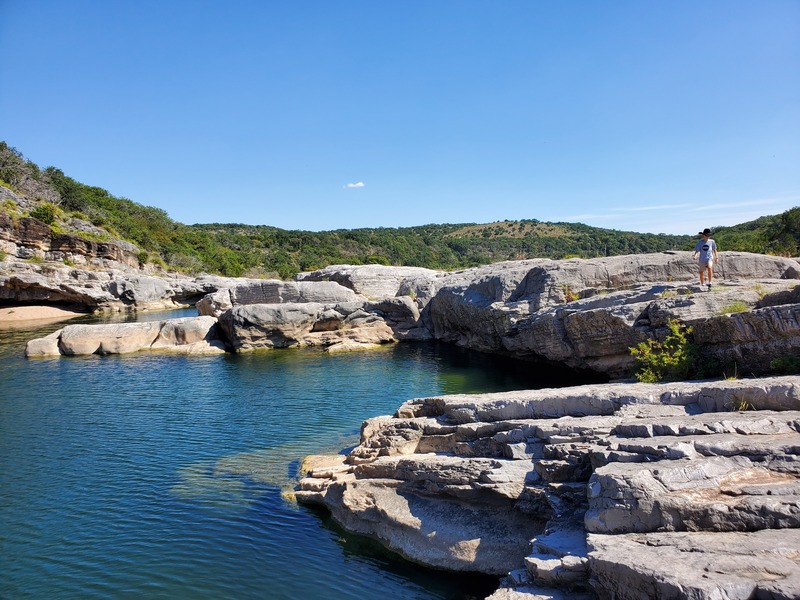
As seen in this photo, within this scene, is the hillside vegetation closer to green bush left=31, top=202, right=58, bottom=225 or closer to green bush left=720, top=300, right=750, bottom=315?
green bush left=31, top=202, right=58, bottom=225

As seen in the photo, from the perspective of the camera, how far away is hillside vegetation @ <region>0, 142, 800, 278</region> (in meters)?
53.8

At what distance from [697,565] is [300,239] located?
97126 mm

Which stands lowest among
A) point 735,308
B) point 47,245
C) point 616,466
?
point 616,466

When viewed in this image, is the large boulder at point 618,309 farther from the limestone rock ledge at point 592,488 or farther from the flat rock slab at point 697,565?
the flat rock slab at point 697,565

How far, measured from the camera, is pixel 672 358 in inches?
489

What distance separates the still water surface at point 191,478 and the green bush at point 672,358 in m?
6.73

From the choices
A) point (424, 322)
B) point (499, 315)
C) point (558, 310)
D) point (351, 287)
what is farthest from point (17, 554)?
point (351, 287)

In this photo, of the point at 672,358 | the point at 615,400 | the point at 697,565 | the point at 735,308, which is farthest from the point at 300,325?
the point at 697,565

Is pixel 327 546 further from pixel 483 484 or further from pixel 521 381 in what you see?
pixel 521 381

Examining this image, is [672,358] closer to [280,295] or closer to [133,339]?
[280,295]

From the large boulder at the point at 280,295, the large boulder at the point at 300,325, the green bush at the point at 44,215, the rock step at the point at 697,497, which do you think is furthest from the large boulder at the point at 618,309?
the green bush at the point at 44,215

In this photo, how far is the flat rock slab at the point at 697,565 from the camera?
487 centimetres

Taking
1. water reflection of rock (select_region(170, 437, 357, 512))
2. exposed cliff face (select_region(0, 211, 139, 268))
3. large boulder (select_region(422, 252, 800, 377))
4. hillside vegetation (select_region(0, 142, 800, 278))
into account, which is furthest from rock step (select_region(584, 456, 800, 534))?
exposed cliff face (select_region(0, 211, 139, 268))

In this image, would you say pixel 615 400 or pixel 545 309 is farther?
pixel 545 309
